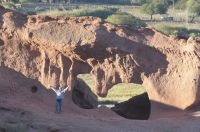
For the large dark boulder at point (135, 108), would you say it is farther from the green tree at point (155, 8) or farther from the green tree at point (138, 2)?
the green tree at point (138, 2)

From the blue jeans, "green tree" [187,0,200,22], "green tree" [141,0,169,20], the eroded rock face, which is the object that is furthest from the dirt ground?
"green tree" [187,0,200,22]

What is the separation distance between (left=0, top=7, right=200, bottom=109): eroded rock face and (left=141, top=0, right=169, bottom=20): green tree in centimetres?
6382

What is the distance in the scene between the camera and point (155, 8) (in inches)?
3561

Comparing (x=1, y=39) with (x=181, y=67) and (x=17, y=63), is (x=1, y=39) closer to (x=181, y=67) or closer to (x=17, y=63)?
(x=17, y=63)

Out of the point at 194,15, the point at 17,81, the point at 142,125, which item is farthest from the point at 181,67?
the point at 194,15

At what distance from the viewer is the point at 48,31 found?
957 inches

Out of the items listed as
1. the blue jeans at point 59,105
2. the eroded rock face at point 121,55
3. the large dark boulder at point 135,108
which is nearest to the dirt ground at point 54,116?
the blue jeans at point 59,105

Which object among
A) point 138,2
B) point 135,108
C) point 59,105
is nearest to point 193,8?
point 138,2

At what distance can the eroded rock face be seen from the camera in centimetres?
2364

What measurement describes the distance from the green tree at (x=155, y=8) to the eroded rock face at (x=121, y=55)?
209ft

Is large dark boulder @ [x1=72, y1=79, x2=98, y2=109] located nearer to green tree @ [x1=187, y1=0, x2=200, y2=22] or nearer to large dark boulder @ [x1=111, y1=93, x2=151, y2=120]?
large dark boulder @ [x1=111, y1=93, x2=151, y2=120]

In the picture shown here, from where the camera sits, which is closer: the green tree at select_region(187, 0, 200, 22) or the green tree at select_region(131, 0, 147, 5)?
the green tree at select_region(187, 0, 200, 22)

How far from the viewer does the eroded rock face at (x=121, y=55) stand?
77.6 ft

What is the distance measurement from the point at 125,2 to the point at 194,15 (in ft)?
75.6
